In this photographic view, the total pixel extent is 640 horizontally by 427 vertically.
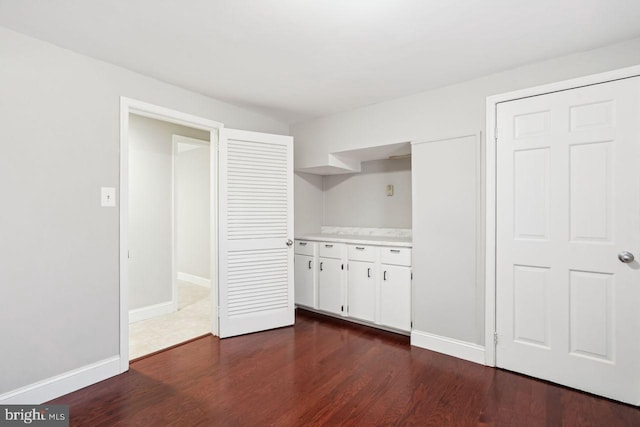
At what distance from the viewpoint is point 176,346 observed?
113 inches

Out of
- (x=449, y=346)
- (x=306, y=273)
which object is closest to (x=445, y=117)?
(x=449, y=346)

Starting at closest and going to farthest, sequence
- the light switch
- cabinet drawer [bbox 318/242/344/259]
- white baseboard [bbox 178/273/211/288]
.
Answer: the light switch, cabinet drawer [bbox 318/242/344/259], white baseboard [bbox 178/273/211/288]

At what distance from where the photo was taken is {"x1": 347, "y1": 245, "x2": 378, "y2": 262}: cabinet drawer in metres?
3.23

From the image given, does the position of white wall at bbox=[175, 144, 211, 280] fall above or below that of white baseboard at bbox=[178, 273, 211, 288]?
above

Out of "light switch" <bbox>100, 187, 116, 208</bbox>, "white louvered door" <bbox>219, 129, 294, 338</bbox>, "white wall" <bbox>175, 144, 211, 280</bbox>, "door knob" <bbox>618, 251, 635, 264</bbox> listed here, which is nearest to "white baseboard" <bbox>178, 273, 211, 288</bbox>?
"white wall" <bbox>175, 144, 211, 280</bbox>

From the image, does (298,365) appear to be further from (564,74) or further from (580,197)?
(564,74)

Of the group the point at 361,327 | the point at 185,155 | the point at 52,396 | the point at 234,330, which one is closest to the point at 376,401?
the point at 361,327

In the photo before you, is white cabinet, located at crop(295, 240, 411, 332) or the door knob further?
white cabinet, located at crop(295, 240, 411, 332)

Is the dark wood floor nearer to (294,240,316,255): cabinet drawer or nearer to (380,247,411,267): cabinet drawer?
(380,247,411,267): cabinet drawer

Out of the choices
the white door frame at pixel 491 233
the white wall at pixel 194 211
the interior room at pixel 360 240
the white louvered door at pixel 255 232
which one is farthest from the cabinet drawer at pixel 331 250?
the white wall at pixel 194 211

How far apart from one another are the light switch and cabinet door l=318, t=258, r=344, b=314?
6.93 feet

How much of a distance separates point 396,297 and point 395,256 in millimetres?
394

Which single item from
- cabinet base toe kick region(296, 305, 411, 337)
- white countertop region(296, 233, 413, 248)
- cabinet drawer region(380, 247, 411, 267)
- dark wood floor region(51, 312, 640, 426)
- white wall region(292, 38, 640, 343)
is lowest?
dark wood floor region(51, 312, 640, 426)

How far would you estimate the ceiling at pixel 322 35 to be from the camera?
1.70m
